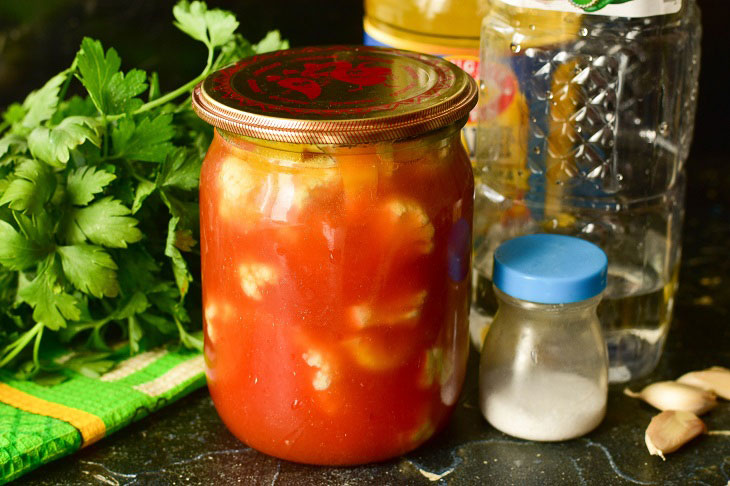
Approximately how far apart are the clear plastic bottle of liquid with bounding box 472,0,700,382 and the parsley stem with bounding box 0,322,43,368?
1.60ft

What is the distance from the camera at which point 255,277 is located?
860mm

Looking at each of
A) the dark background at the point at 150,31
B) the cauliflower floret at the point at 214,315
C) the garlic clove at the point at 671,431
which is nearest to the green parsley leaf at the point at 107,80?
the cauliflower floret at the point at 214,315

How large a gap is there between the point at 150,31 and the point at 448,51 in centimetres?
59

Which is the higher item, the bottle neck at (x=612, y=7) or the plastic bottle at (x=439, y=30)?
the bottle neck at (x=612, y=7)

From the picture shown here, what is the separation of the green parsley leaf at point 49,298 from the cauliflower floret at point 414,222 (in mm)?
356

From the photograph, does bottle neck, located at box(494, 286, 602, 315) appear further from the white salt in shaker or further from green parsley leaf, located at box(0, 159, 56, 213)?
green parsley leaf, located at box(0, 159, 56, 213)

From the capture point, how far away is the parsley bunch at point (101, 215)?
95 cm

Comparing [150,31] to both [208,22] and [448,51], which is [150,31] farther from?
[448,51]

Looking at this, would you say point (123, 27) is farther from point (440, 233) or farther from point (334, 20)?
point (440, 233)

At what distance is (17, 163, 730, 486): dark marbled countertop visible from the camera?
A: 908 millimetres

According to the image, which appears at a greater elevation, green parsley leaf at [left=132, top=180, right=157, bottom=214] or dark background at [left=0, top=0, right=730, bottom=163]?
dark background at [left=0, top=0, right=730, bottom=163]

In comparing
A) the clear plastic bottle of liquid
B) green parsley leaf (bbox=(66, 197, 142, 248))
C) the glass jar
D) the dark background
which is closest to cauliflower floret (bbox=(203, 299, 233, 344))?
the glass jar

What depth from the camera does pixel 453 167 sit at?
0.88m

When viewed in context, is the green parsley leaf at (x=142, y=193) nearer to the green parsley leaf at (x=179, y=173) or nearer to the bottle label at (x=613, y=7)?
the green parsley leaf at (x=179, y=173)
